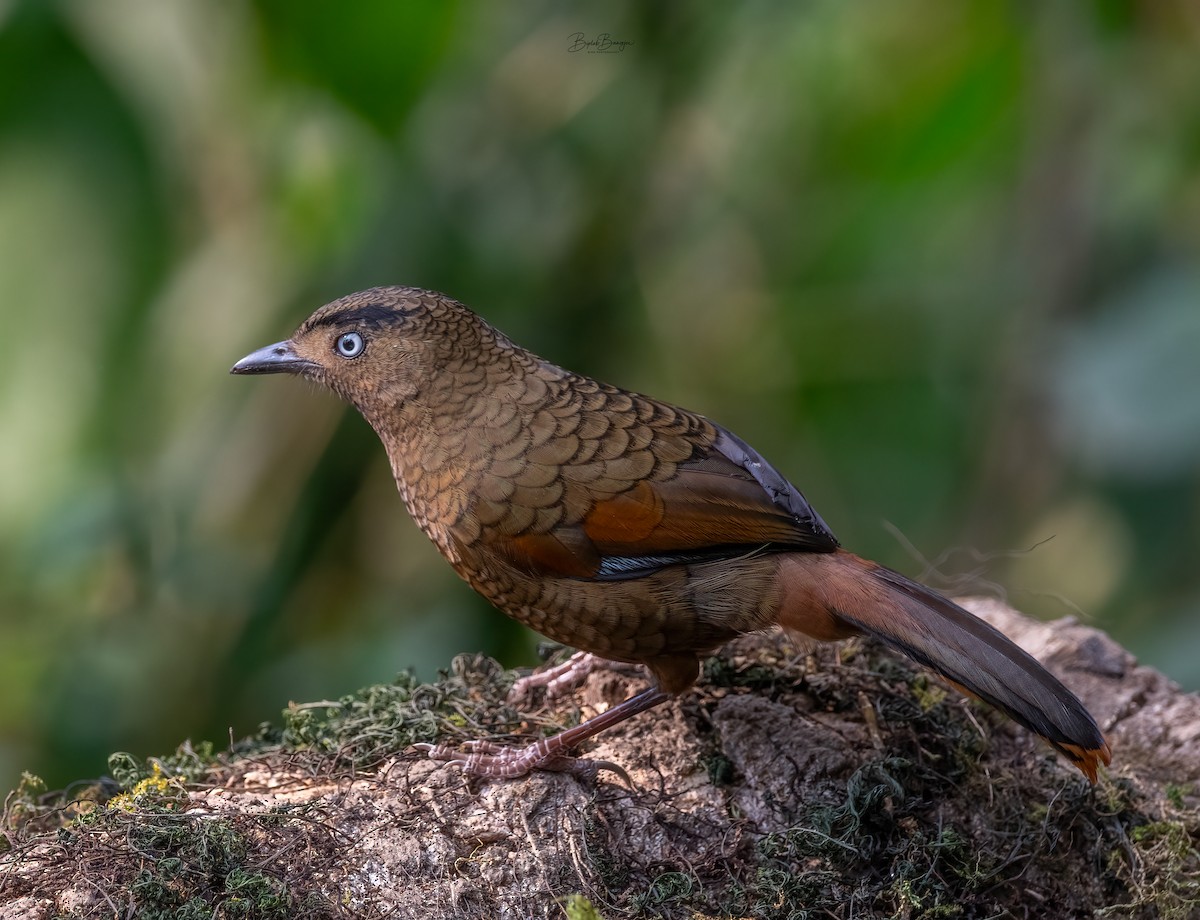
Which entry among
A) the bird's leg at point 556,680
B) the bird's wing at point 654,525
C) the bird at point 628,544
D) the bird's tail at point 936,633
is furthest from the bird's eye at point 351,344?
the bird's tail at point 936,633

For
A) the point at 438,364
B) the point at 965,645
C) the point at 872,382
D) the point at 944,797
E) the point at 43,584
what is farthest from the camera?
the point at 872,382

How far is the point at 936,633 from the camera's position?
129 inches

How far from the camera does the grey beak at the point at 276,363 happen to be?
13.0 ft

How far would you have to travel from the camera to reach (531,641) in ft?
20.1

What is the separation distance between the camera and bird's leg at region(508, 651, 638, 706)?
3.91 m

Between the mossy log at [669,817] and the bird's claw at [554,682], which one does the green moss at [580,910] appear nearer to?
the mossy log at [669,817]

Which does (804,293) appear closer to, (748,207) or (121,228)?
(748,207)

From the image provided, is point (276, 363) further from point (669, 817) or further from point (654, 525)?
point (669, 817)

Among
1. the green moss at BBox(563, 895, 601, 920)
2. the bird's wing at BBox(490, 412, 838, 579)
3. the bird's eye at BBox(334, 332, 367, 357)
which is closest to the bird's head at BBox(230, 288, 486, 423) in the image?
the bird's eye at BBox(334, 332, 367, 357)

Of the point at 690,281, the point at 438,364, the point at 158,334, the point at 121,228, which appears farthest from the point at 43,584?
the point at 690,281

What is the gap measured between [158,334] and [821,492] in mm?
3474

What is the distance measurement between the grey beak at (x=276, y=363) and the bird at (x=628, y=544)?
1.37 feet

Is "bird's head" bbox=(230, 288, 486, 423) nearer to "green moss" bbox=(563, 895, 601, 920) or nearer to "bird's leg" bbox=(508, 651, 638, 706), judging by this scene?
"bird's leg" bbox=(508, 651, 638, 706)

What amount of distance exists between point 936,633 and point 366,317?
1854mm
